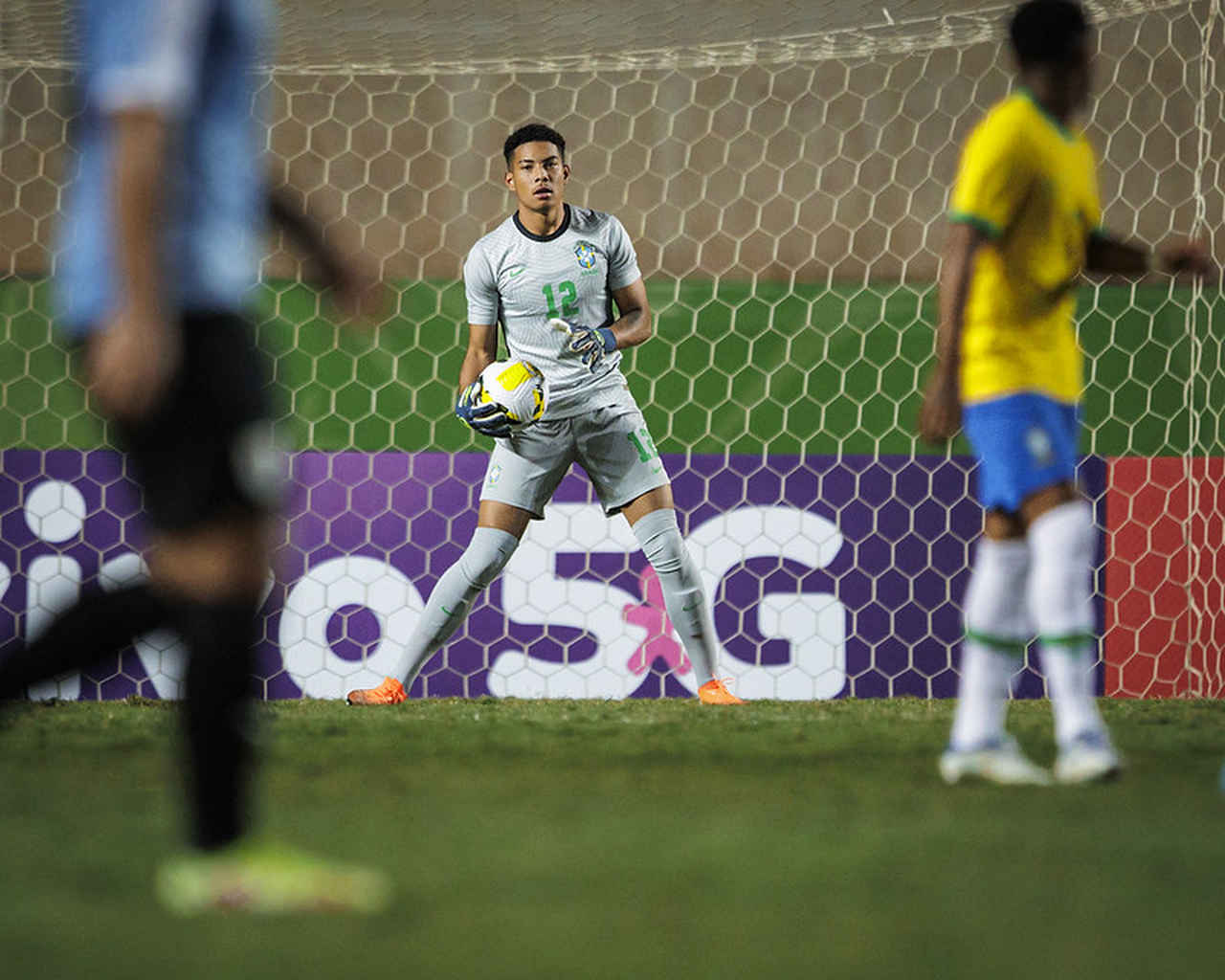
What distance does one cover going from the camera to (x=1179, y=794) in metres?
2.45

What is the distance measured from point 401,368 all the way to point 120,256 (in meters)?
3.30

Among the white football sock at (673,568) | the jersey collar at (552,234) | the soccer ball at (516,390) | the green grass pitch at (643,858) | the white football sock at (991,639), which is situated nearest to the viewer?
the green grass pitch at (643,858)

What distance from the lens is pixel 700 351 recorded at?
16.1 ft

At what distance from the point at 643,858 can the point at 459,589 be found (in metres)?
2.25

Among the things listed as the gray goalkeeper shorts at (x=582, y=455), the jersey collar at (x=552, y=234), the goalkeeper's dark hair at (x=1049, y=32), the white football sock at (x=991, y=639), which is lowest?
the white football sock at (x=991, y=639)

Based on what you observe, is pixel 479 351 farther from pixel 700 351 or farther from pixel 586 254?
pixel 700 351

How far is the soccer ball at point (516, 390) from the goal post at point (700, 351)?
0.77 m

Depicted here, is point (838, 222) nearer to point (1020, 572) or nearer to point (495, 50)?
point (495, 50)

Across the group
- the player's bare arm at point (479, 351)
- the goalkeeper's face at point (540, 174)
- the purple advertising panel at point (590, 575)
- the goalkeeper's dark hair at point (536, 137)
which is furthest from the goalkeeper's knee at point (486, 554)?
the goalkeeper's dark hair at point (536, 137)

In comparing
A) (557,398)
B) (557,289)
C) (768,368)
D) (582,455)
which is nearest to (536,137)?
(557,289)

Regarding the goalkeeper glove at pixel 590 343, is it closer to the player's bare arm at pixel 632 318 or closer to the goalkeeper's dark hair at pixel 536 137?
the player's bare arm at pixel 632 318

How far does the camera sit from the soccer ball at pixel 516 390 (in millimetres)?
3908

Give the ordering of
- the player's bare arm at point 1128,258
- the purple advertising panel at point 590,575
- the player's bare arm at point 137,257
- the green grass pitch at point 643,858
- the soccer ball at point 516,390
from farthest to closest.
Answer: the purple advertising panel at point 590,575 < the soccer ball at point 516,390 < the player's bare arm at point 1128,258 < the player's bare arm at point 137,257 < the green grass pitch at point 643,858

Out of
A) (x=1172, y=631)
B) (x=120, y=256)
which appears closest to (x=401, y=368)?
(x=1172, y=631)
